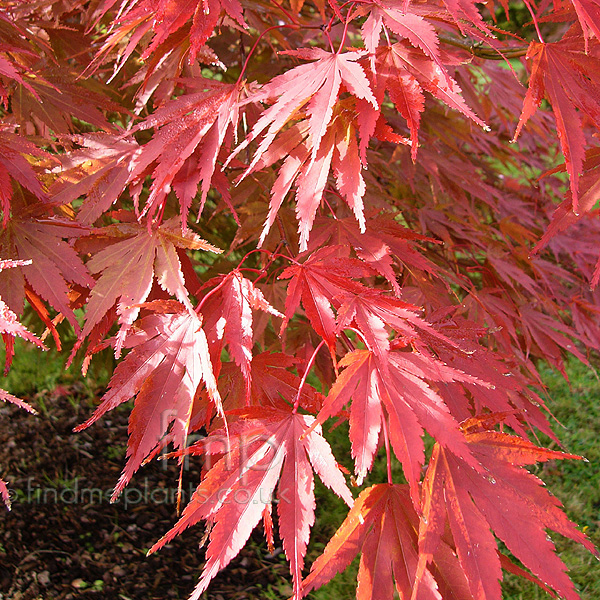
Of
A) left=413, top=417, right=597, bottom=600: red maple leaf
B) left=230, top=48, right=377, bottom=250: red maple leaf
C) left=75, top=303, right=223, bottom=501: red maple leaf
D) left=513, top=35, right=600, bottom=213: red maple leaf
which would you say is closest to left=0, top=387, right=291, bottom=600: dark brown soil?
left=75, top=303, right=223, bottom=501: red maple leaf

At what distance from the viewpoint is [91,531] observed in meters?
2.30

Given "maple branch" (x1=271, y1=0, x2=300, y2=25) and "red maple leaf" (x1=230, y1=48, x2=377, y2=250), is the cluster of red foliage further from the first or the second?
"maple branch" (x1=271, y1=0, x2=300, y2=25)

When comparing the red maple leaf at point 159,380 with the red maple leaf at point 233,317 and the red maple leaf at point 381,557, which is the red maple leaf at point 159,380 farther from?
the red maple leaf at point 381,557

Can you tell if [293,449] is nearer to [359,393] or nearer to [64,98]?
[359,393]

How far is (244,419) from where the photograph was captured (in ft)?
2.68

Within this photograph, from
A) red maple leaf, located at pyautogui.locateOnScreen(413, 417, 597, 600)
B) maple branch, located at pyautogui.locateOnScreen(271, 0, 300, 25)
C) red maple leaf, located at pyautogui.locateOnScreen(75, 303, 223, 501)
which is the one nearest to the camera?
red maple leaf, located at pyautogui.locateOnScreen(413, 417, 597, 600)

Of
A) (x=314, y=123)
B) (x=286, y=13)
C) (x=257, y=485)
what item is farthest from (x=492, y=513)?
(x=286, y=13)

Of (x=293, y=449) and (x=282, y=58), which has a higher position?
(x=282, y=58)

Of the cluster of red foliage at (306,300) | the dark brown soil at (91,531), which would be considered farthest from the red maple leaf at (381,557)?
the dark brown soil at (91,531)

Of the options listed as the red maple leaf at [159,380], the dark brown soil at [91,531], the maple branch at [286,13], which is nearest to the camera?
the red maple leaf at [159,380]

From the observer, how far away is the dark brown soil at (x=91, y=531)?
2.08 meters

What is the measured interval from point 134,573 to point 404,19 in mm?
2125

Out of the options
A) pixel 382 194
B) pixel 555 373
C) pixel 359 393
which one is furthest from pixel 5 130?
pixel 555 373

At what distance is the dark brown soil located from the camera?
81.7 inches
